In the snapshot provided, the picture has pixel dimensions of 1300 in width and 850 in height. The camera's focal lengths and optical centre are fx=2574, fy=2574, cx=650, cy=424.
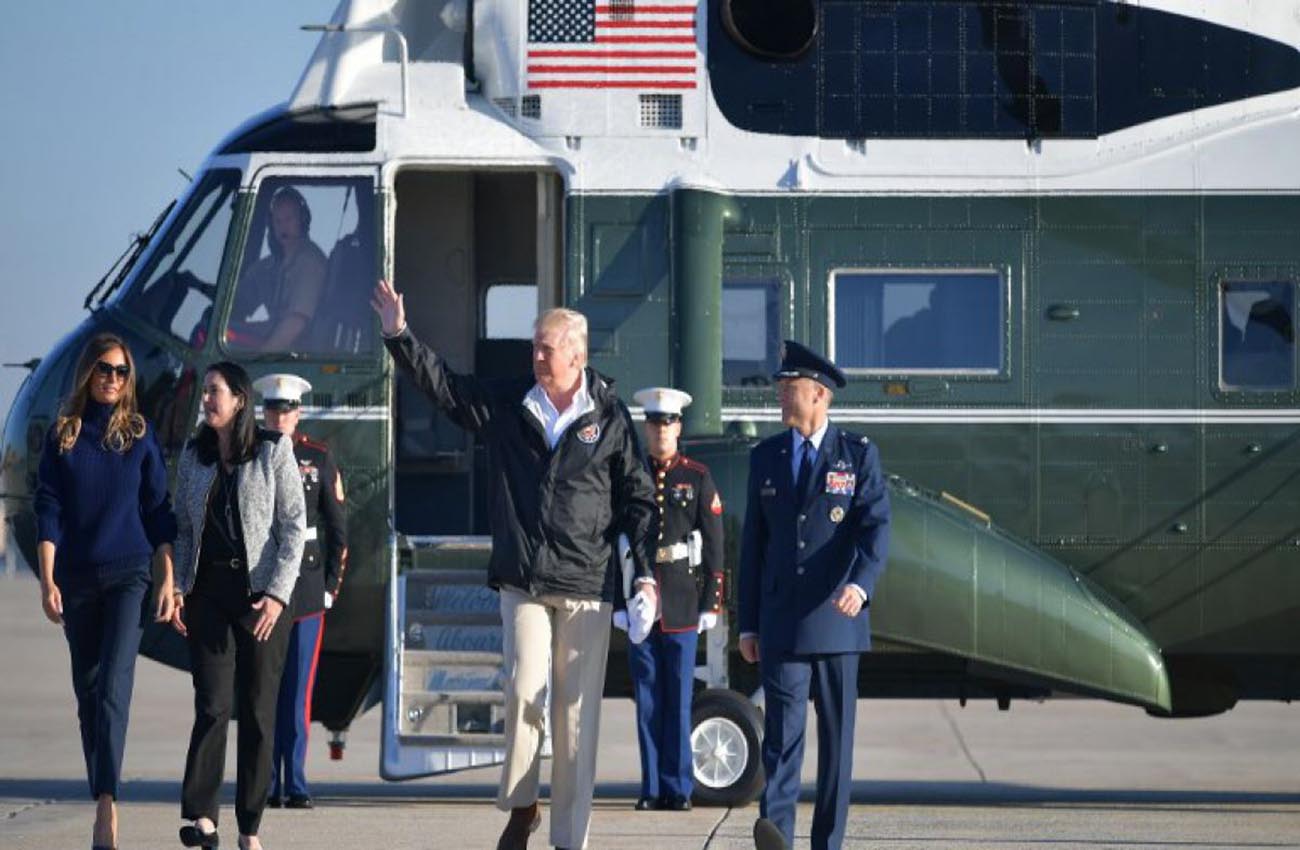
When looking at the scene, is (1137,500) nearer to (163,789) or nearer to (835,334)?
(835,334)

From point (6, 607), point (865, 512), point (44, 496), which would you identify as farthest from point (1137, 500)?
point (6, 607)

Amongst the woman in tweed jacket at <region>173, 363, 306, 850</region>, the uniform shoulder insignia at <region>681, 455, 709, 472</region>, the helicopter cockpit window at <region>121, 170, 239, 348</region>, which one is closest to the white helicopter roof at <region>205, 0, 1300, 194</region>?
the helicopter cockpit window at <region>121, 170, 239, 348</region>

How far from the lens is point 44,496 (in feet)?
30.8

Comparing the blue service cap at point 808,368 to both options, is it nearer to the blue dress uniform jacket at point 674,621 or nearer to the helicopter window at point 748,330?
the blue dress uniform jacket at point 674,621

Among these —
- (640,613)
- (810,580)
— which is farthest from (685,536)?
(640,613)

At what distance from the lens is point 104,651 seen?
364 inches

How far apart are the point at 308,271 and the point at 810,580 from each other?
13.9ft

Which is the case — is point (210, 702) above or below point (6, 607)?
above

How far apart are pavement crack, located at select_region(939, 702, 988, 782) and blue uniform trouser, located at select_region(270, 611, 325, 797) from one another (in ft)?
19.0

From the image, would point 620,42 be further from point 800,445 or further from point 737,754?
point 800,445

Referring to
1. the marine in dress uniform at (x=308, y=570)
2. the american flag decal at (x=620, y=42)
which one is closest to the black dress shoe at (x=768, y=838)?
the marine in dress uniform at (x=308, y=570)

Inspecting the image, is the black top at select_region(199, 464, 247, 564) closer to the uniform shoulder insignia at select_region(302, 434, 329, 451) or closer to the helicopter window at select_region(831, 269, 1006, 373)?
the uniform shoulder insignia at select_region(302, 434, 329, 451)

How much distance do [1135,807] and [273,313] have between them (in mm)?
4902

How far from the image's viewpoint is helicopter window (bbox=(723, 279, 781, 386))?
12422mm
